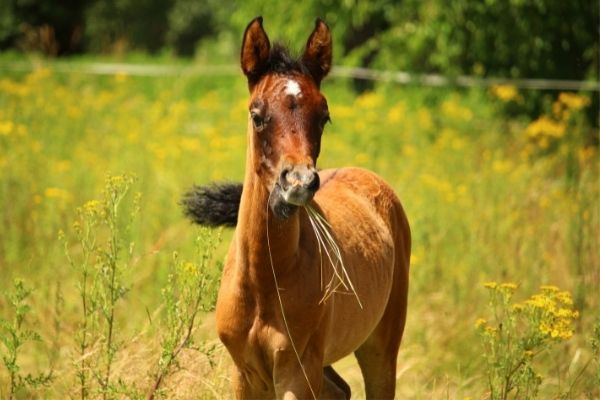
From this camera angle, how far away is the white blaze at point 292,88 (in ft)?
14.2

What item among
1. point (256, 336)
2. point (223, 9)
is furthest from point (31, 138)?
point (223, 9)

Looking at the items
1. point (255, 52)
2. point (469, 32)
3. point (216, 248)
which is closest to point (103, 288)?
point (216, 248)

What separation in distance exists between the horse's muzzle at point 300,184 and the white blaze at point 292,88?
383 mm

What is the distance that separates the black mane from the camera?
4.52 m

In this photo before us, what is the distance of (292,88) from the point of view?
436 centimetres

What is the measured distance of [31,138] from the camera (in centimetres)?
1056

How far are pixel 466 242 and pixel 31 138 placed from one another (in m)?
4.49

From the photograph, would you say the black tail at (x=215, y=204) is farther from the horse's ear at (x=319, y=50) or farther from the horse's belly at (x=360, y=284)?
the horse's ear at (x=319, y=50)

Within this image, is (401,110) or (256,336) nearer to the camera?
(256,336)

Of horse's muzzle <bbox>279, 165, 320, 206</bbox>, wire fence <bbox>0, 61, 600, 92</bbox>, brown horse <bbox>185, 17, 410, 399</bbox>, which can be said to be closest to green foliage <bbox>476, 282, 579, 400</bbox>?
brown horse <bbox>185, 17, 410, 399</bbox>

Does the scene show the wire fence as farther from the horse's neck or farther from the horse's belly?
the horse's neck

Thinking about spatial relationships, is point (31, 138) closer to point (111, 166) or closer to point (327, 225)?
point (111, 166)

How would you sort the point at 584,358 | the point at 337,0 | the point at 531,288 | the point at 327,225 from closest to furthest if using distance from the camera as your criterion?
1. the point at 327,225
2. the point at 584,358
3. the point at 531,288
4. the point at 337,0

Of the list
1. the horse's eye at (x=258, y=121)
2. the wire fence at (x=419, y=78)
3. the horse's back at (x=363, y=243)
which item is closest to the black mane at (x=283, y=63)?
the horse's eye at (x=258, y=121)
